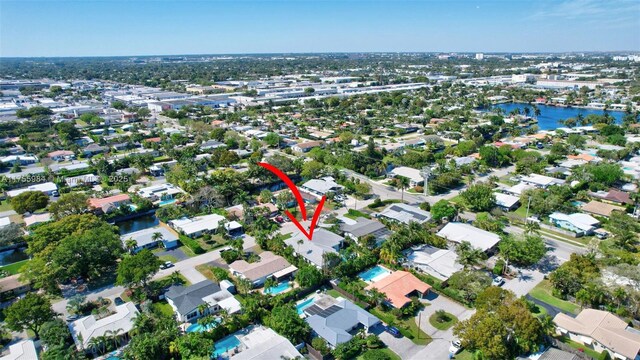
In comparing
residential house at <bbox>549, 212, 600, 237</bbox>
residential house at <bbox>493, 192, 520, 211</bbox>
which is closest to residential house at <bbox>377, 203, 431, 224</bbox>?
residential house at <bbox>493, 192, 520, 211</bbox>

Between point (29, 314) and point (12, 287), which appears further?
point (12, 287)

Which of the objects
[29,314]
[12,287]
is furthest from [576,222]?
[12,287]

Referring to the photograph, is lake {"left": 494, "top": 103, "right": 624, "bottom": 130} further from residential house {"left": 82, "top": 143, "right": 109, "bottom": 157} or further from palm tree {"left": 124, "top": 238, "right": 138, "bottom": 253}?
residential house {"left": 82, "top": 143, "right": 109, "bottom": 157}

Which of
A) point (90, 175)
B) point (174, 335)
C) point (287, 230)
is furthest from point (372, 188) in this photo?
point (90, 175)

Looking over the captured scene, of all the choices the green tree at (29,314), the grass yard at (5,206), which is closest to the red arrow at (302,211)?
the green tree at (29,314)

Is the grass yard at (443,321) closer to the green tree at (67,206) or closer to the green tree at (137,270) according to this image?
the green tree at (137,270)

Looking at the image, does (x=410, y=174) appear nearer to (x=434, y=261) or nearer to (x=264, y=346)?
(x=434, y=261)
